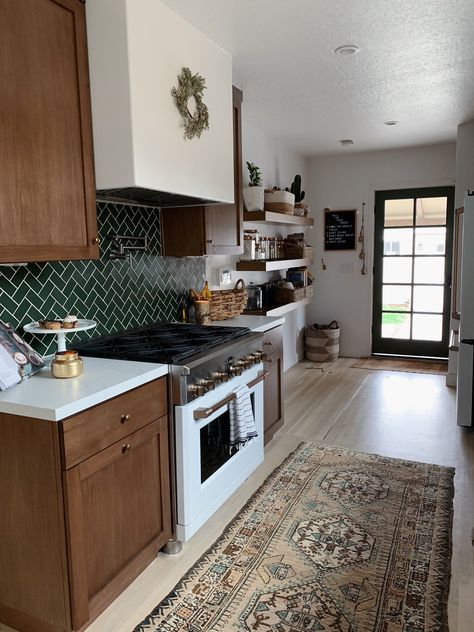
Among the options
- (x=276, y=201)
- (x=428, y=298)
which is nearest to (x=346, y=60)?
(x=276, y=201)

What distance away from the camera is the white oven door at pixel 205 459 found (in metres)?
2.18

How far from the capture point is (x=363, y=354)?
6.20 metres

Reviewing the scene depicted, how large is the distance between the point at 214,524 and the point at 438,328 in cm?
425

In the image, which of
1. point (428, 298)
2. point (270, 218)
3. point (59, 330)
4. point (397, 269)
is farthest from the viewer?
point (397, 269)

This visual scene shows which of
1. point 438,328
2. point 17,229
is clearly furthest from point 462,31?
point 438,328

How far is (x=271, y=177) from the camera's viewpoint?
5043 millimetres

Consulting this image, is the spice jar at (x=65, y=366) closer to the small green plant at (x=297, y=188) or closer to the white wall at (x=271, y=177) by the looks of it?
the white wall at (x=271, y=177)

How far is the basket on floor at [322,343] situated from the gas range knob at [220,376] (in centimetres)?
364

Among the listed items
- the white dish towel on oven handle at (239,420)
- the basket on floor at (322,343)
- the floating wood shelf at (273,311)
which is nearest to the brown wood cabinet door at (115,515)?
the white dish towel on oven handle at (239,420)

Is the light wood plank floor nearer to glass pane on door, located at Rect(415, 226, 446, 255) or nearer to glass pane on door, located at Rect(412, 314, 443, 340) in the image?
glass pane on door, located at Rect(412, 314, 443, 340)

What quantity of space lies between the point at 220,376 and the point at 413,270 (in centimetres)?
414

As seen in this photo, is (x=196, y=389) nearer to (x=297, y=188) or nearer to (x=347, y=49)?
(x=347, y=49)

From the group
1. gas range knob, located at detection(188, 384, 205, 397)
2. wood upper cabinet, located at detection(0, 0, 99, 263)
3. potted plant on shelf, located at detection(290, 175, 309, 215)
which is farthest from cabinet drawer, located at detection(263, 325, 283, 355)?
potted plant on shelf, located at detection(290, 175, 309, 215)

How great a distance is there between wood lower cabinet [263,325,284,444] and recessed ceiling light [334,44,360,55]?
168 centimetres
